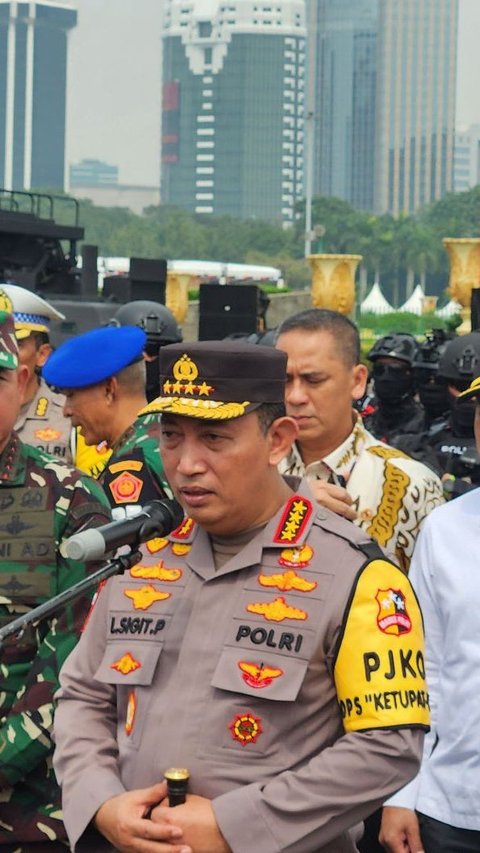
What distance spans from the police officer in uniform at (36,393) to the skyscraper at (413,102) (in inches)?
7411

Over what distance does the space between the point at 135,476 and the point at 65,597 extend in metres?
2.23

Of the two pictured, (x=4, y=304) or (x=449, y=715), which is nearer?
(x=449, y=715)

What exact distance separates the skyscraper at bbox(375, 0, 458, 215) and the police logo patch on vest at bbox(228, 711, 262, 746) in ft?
630

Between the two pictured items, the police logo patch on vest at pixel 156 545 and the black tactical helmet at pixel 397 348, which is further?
the black tactical helmet at pixel 397 348

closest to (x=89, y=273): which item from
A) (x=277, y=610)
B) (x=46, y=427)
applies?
(x=46, y=427)

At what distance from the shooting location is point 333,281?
3178 cm

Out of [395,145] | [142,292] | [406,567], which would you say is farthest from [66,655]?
[395,145]

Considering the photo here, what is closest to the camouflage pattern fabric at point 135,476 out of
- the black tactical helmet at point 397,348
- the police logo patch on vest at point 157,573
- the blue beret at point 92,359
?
the blue beret at point 92,359

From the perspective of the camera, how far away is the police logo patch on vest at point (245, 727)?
2795 millimetres

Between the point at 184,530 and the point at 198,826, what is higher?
the point at 184,530

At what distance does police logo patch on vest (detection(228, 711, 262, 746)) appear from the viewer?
9.17 ft

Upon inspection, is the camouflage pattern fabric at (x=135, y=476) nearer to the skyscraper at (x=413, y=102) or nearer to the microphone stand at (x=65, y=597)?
the microphone stand at (x=65, y=597)

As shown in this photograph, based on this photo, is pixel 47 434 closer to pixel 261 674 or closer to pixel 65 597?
pixel 261 674

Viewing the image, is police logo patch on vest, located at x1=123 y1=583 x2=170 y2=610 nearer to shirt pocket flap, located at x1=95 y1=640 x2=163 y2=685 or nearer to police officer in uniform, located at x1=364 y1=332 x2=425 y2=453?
shirt pocket flap, located at x1=95 y1=640 x2=163 y2=685
